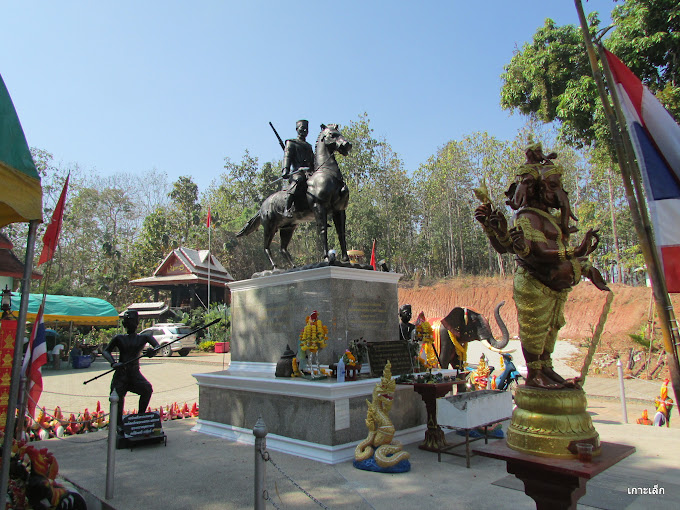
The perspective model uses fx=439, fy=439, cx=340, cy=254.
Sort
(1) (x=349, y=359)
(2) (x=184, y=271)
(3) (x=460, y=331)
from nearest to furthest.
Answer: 1. (1) (x=349, y=359)
2. (3) (x=460, y=331)
3. (2) (x=184, y=271)

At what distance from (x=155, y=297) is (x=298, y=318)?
41.0 meters

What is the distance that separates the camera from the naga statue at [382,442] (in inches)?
196

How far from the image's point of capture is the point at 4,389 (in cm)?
604

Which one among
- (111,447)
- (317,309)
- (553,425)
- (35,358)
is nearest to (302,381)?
(317,309)

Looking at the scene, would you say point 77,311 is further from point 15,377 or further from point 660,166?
point 660,166

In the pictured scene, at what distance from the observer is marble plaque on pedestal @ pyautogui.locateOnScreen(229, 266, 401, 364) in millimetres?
6590

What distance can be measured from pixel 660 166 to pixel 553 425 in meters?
2.10

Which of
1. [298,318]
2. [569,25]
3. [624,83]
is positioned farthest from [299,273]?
[569,25]

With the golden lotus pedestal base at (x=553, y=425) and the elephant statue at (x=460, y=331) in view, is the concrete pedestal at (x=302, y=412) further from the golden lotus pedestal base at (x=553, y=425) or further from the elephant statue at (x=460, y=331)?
the golden lotus pedestal base at (x=553, y=425)

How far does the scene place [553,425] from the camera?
250cm

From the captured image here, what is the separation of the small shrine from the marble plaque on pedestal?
2511cm

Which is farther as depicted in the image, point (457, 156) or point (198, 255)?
point (457, 156)

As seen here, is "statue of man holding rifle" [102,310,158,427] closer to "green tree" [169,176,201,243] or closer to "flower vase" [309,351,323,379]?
"flower vase" [309,351,323,379]

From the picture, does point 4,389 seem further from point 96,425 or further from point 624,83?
point 624,83
